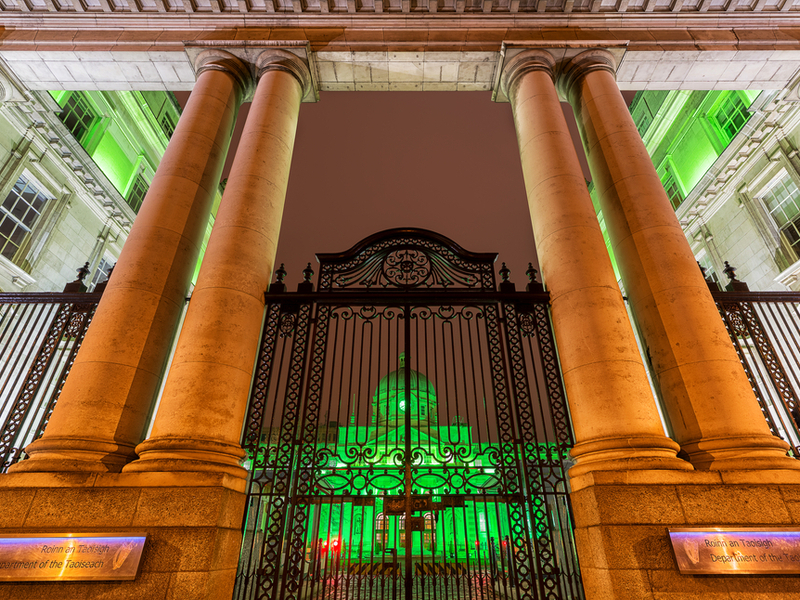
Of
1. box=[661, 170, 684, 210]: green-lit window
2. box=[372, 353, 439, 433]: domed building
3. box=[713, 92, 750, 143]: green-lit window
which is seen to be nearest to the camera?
box=[372, 353, 439, 433]: domed building

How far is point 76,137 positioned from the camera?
20391 millimetres

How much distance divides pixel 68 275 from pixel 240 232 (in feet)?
54.2

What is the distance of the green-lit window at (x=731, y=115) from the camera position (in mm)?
19117

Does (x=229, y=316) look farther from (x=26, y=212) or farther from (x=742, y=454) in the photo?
(x=26, y=212)

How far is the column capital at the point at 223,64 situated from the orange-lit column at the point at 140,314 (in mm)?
756

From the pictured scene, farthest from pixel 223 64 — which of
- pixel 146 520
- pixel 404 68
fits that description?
pixel 146 520

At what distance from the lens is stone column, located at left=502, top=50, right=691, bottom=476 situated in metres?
6.98

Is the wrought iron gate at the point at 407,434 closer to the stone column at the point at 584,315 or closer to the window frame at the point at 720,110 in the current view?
the stone column at the point at 584,315

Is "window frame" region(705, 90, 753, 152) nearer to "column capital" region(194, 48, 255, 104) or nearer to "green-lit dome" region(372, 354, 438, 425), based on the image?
"green-lit dome" region(372, 354, 438, 425)

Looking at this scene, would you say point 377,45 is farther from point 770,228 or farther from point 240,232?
point 770,228

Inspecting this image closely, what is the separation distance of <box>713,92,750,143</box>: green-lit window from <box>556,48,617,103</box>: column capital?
450 inches

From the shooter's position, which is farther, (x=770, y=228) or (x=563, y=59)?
(x=770, y=228)

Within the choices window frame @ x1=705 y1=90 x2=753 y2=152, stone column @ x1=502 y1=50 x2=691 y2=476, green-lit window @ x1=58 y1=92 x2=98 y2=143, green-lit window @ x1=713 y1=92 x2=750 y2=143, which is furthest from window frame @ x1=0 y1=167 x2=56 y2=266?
green-lit window @ x1=713 y1=92 x2=750 y2=143

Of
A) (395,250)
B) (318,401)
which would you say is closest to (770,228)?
(395,250)
